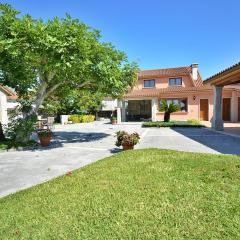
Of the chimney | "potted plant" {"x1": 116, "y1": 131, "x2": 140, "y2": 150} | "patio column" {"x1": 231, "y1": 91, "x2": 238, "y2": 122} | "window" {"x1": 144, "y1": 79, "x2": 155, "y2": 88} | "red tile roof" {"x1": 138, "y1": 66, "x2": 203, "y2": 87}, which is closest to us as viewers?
"potted plant" {"x1": 116, "y1": 131, "x2": 140, "y2": 150}

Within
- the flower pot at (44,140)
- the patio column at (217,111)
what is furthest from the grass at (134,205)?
the patio column at (217,111)

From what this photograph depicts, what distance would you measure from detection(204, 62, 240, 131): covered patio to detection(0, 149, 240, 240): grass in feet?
28.9

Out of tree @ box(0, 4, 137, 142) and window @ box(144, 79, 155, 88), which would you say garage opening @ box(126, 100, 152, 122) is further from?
tree @ box(0, 4, 137, 142)

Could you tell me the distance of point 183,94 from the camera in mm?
31547

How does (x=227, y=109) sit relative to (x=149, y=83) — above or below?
below

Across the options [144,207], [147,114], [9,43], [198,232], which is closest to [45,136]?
[9,43]

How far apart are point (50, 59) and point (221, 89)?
14.4 m

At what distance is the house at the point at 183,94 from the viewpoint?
1204 inches

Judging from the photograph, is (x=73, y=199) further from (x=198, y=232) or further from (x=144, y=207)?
(x=198, y=232)

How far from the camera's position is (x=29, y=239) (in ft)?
13.6

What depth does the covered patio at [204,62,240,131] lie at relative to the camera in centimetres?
1492

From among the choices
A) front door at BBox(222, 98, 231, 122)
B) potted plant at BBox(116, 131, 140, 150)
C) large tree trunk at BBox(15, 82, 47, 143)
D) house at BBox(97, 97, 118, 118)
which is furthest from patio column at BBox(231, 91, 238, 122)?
large tree trunk at BBox(15, 82, 47, 143)

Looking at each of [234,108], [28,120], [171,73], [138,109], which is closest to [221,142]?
[28,120]

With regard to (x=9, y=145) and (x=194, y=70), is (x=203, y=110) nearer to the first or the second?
(x=194, y=70)
